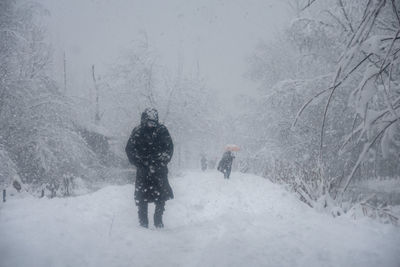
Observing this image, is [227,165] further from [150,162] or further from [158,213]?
[150,162]

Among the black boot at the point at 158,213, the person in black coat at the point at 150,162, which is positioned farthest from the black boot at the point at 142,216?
the black boot at the point at 158,213

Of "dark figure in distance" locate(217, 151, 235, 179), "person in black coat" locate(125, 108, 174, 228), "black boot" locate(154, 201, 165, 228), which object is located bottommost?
"dark figure in distance" locate(217, 151, 235, 179)

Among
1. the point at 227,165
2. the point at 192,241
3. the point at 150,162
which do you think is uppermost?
the point at 150,162

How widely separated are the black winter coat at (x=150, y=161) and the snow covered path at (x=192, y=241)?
21.8 inches

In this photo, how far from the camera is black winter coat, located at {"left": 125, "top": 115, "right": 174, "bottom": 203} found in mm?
4727

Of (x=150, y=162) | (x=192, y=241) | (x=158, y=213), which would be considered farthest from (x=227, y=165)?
(x=192, y=241)

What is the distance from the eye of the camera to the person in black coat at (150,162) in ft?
15.5

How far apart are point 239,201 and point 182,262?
4.41 m

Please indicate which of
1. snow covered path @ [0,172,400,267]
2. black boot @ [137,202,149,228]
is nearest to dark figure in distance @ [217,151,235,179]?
snow covered path @ [0,172,400,267]

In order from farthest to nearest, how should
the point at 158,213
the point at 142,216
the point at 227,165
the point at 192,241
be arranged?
the point at 227,165 < the point at 158,213 < the point at 142,216 < the point at 192,241

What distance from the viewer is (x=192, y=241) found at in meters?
4.10

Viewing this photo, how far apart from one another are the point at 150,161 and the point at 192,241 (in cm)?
140

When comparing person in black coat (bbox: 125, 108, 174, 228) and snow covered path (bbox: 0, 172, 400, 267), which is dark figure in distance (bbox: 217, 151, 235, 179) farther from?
person in black coat (bbox: 125, 108, 174, 228)

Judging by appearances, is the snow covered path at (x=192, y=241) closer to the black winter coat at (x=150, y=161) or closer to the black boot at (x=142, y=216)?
the black boot at (x=142, y=216)
